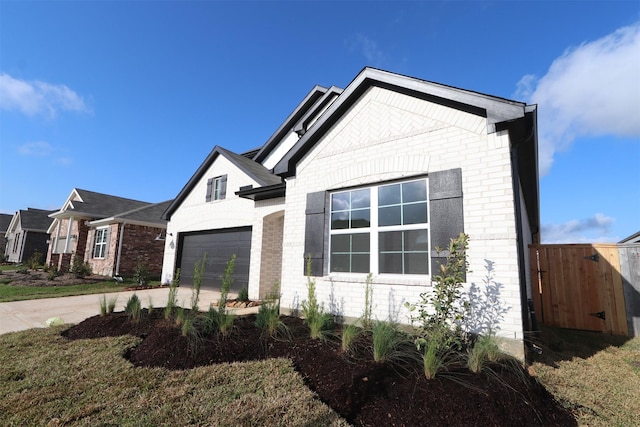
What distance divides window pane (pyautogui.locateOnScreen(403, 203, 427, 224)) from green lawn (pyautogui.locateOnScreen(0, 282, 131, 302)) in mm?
12088

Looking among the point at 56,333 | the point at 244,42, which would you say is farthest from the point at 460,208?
the point at 244,42

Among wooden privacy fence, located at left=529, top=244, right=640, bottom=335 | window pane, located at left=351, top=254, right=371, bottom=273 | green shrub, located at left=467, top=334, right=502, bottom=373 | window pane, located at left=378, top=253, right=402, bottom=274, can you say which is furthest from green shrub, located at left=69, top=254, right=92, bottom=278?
wooden privacy fence, located at left=529, top=244, right=640, bottom=335

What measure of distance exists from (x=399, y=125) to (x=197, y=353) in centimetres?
518

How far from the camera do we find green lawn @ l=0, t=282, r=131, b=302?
10039 millimetres

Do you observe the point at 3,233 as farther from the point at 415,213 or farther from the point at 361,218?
the point at 415,213

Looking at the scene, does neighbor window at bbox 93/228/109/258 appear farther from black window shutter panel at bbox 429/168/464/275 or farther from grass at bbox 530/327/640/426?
grass at bbox 530/327/640/426

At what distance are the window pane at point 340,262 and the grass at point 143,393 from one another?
244 cm

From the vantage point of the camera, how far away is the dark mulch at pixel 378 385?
2.64 metres

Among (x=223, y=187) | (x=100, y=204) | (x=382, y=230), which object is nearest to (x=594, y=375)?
(x=382, y=230)

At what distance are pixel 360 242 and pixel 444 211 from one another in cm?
172

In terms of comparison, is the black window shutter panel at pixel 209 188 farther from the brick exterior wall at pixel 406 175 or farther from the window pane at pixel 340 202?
the window pane at pixel 340 202

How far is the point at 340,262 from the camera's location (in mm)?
6031

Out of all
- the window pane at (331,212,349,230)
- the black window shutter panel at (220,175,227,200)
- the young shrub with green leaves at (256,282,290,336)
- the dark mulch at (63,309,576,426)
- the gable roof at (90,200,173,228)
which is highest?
the black window shutter panel at (220,175,227,200)

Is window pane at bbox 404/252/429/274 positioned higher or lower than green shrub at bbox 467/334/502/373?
higher
